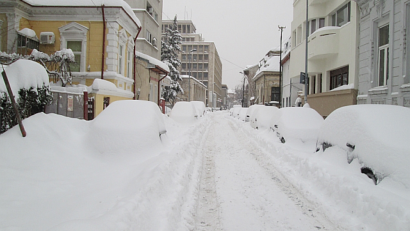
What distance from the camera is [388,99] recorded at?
10.1 metres

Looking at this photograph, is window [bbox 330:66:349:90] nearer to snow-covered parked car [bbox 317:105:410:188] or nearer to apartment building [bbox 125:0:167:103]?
snow-covered parked car [bbox 317:105:410:188]

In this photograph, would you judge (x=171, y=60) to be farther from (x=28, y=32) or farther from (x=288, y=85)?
(x=28, y=32)

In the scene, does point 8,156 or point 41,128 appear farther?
point 41,128

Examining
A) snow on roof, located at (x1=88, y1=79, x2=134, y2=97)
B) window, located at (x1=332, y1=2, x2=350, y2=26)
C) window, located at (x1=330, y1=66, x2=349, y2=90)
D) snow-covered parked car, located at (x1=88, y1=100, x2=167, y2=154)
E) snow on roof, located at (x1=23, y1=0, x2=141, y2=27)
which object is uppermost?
window, located at (x1=332, y1=2, x2=350, y2=26)

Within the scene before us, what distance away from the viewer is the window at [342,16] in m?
16.2

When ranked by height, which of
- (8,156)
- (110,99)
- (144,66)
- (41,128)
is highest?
(144,66)

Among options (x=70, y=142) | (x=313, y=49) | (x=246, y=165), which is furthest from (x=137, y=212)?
(x=313, y=49)

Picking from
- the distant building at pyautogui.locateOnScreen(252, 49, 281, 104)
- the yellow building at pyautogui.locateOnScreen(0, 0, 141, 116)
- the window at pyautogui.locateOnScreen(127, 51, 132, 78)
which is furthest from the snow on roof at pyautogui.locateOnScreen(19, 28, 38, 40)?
the distant building at pyautogui.locateOnScreen(252, 49, 281, 104)

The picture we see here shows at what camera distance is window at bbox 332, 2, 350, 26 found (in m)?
16.2

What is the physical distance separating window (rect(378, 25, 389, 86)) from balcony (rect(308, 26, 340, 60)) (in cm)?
548

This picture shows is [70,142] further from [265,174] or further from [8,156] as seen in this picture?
[265,174]

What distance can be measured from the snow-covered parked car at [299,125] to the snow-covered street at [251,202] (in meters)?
2.14

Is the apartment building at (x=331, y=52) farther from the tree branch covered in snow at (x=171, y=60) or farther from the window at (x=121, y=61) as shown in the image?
the tree branch covered in snow at (x=171, y=60)

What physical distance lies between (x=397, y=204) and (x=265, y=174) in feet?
11.0
